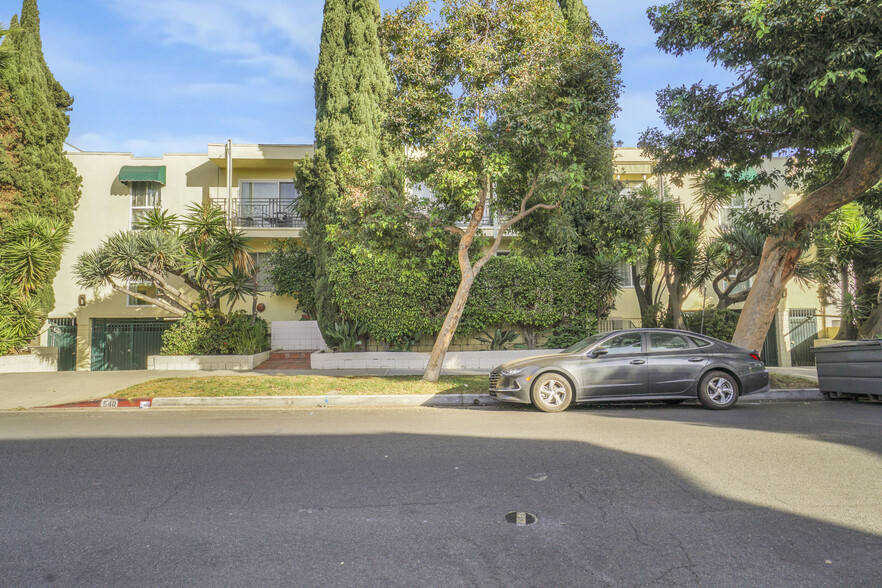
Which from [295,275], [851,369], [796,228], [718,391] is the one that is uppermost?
[796,228]

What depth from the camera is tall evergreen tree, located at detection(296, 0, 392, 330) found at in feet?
52.9

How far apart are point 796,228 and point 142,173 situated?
20.7 metres

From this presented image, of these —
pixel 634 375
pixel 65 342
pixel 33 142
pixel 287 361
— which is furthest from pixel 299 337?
pixel 634 375

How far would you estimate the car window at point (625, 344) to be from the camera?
9.53 meters

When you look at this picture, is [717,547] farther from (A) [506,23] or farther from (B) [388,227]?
(A) [506,23]

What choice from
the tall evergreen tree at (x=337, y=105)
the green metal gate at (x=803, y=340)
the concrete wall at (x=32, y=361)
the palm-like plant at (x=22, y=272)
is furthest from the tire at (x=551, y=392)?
the palm-like plant at (x=22, y=272)

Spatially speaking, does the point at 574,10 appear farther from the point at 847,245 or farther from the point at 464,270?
the point at 847,245

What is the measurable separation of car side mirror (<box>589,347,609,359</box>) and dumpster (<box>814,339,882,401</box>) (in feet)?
17.0

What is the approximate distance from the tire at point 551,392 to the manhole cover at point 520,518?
16.8ft

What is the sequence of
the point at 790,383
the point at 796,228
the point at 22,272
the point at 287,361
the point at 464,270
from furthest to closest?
the point at 287,361 < the point at 22,272 < the point at 790,383 < the point at 464,270 < the point at 796,228

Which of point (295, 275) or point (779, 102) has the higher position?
point (779, 102)

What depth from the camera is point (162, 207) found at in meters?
20.9

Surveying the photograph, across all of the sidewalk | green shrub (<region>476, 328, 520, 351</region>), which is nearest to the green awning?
the sidewalk

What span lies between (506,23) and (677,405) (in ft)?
28.0
